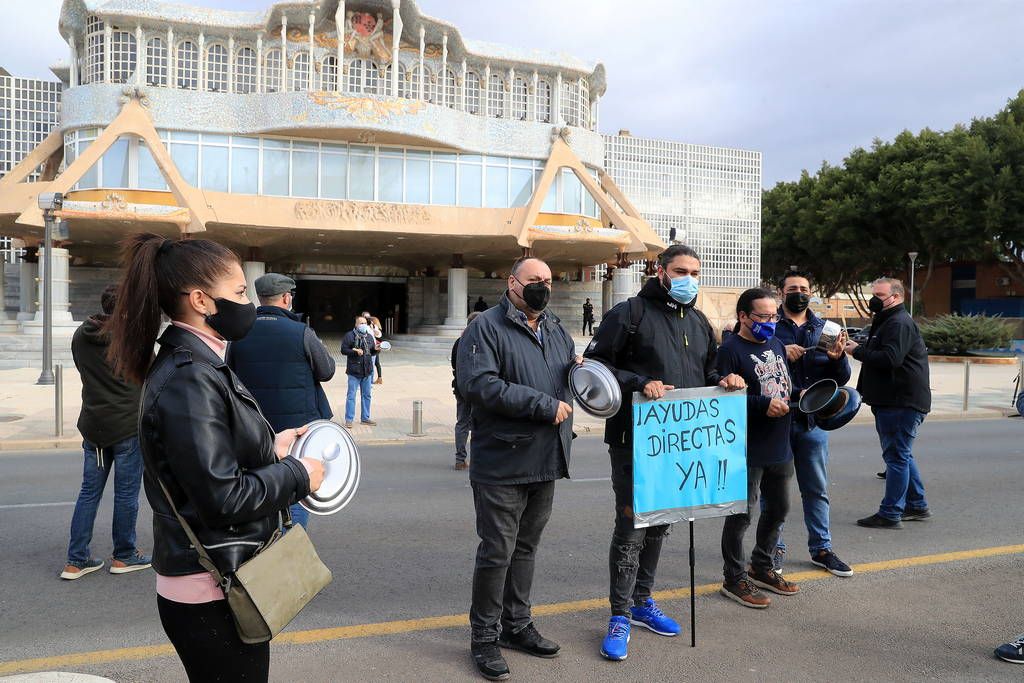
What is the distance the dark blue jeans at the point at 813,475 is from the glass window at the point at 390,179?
28806 millimetres

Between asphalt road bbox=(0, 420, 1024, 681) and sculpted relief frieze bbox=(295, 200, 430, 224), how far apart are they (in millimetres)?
23858

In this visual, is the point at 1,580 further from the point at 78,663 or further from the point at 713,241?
the point at 713,241

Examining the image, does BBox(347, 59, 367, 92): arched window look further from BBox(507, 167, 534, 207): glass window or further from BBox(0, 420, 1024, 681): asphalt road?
BBox(0, 420, 1024, 681): asphalt road

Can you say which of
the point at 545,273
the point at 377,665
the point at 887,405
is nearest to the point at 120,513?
the point at 377,665

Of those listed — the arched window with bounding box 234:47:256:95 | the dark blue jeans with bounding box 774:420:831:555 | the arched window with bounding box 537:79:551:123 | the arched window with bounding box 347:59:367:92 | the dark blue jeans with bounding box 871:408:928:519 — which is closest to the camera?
the dark blue jeans with bounding box 774:420:831:555

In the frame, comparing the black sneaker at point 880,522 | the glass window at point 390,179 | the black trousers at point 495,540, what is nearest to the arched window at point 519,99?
the glass window at point 390,179

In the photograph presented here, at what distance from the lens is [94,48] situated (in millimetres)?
30422

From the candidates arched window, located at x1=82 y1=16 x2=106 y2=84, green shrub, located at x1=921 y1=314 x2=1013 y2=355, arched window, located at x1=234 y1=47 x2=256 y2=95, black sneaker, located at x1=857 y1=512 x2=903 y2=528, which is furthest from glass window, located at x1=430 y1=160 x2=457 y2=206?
black sneaker, located at x1=857 y1=512 x2=903 y2=528

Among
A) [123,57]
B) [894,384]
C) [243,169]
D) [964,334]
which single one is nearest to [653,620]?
[894,384]

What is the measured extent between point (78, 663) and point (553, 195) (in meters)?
31.9

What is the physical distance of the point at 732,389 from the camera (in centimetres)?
418

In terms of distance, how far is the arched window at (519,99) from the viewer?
1378 inches

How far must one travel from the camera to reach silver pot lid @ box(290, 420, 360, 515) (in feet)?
7.75

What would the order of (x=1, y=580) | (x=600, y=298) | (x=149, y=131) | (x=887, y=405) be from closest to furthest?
(x=1, y=580) → (x=887, y=405) → (x=149, y=131) → (x=600, y=298)
